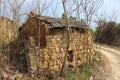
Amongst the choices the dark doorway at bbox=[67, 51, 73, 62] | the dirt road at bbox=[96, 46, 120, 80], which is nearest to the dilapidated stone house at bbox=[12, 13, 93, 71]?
the dark doorway at bbox=[67, 51, 73, 62]

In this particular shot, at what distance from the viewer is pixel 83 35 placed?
18.7 m

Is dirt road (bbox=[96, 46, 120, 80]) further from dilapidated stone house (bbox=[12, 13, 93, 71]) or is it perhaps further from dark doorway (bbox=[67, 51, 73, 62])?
dark doorway (bbox=[67, 51, 73, 62])

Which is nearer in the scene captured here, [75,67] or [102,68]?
[75,67]

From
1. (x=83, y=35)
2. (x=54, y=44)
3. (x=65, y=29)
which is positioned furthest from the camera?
(x=83, y=35)

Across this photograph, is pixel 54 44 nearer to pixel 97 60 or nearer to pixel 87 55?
pixel 87 55

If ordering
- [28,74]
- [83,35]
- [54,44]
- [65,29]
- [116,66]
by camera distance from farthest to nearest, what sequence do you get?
[116,66] < [83,35] < [65,29] < [54,44] < [28,74]

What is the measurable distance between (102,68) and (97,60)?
1.77 metres

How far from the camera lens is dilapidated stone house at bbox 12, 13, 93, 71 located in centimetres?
1424

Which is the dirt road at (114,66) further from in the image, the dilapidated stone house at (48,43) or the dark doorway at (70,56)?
the dark doorway at (70,56)

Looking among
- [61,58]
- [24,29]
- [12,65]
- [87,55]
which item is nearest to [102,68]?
[87,55]

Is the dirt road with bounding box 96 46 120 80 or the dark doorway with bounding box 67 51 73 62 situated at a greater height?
the dark doorway with bounding box 67 51 73 62

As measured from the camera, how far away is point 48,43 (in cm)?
1537

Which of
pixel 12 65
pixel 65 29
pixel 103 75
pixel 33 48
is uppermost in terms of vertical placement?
pixel 65 29

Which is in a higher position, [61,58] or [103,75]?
[61,58]
